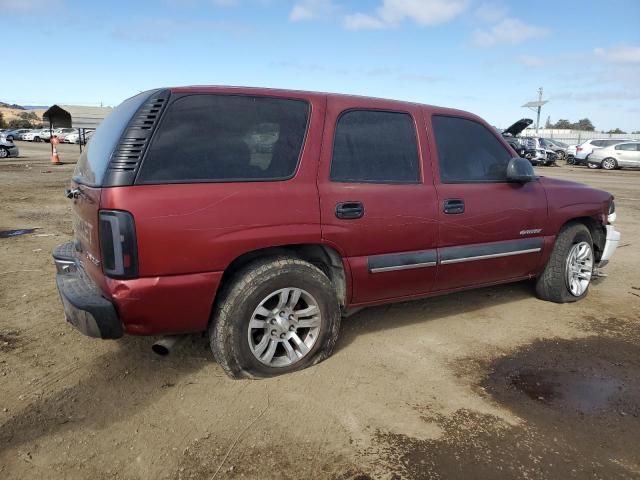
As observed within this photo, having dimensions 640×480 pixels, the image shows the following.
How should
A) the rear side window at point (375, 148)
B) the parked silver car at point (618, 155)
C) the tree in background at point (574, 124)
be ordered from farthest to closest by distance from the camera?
the tree in background at point (574, 124) → the parked silver car at point (618, 155) → the rear side window at point (375, 148)

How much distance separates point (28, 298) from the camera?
Result: 15.2 ft

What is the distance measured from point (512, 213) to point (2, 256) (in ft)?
18.3

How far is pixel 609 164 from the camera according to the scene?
26.4 meters

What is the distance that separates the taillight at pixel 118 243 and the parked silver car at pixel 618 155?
28336 mm

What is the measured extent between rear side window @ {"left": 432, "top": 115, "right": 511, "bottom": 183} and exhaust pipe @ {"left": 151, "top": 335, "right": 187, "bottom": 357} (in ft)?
7.17

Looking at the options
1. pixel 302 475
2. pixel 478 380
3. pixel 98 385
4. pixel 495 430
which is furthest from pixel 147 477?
pixel 478 380

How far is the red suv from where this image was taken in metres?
2.85

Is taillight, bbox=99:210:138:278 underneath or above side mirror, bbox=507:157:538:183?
underneath

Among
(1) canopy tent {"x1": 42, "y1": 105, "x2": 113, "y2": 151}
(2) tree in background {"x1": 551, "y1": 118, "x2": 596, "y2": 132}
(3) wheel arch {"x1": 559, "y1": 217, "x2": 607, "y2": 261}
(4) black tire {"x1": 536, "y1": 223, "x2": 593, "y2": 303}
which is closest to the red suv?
(4) black tire {"x1": 536, "y1": 223, "x2": 593, "y2": 303}

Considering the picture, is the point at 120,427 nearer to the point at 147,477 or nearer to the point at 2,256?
the point at 147,477

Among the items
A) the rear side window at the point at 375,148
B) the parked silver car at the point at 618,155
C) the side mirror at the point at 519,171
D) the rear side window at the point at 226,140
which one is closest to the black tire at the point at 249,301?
the rear side window at the point at 226,140

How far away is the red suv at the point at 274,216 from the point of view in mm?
2850

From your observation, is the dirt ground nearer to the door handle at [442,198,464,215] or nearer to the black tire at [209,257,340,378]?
the black tire at [209,257,340,378]

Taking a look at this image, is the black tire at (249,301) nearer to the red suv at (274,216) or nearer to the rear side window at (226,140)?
the red suv at (274,216)
